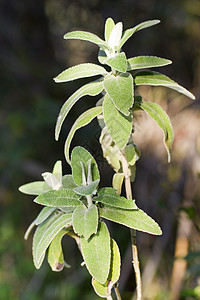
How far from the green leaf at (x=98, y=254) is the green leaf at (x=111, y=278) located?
0.03 m

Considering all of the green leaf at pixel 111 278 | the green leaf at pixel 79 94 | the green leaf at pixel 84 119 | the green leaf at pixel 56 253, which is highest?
the green leaf at pixel 79 94

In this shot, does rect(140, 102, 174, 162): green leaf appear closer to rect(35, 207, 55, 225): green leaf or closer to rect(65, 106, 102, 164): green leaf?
rect(65, 106, 102, 164): green leaf

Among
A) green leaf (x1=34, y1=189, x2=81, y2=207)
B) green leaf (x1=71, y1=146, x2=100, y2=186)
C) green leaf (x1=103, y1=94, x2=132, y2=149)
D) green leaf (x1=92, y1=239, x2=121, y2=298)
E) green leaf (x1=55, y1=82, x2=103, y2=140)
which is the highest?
green leaf (x1=55, y1=82, x2=103, y2=140)

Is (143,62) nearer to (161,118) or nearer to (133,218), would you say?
(161,118)

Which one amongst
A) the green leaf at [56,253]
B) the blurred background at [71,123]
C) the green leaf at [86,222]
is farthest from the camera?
the blurred background at [71,123]

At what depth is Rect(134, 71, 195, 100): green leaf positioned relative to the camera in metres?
0.51

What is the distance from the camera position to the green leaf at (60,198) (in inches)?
19.5

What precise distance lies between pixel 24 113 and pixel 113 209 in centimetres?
188

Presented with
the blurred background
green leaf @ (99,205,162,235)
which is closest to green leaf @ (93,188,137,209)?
green leaf @ (99,205,162,235)

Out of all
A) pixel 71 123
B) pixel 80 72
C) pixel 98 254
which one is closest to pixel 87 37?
pixel 80 72

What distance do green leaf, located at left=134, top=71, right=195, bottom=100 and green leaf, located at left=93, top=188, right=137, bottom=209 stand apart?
15cm

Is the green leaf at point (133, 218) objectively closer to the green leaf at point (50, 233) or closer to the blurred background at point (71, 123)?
the green leaf at point (50, 233)

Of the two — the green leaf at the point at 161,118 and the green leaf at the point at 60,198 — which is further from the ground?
the green leaf at the point at 161,118

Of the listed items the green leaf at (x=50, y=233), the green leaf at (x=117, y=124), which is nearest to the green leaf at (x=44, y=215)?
the green leaf at (x=50, y=233)
